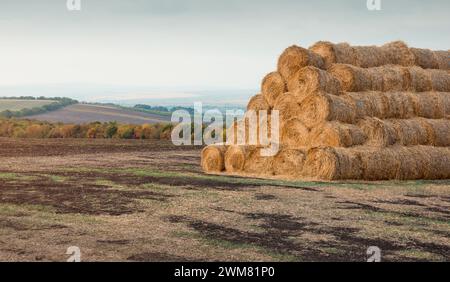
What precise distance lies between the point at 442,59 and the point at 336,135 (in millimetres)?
7530

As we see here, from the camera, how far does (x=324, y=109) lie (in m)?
20.4

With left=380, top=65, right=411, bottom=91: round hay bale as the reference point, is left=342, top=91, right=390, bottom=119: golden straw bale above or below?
below

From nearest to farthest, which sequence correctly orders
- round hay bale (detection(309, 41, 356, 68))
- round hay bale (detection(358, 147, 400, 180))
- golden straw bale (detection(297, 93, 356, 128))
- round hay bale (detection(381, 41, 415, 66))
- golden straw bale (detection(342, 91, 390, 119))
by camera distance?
round hay bale (detection(358, 147, 400, 180))
golden straw bale (detection(297, 93, 356, 128))
golden straw bale (detection(342, 91, 390, 119))
round hay bale (detection(309, 41, 356, 68))
round hay bale (detection(381, 41, 415, 66))

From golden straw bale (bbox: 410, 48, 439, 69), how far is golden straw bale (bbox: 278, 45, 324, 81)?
4.29 m

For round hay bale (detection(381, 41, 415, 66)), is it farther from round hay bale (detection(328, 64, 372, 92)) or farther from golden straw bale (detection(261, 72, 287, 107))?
golden straw bale (detection(261, 72, 287, 107))

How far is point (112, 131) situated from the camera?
45.8 metres

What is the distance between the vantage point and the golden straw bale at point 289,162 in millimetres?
20156

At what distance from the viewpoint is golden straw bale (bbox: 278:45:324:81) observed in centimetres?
2161

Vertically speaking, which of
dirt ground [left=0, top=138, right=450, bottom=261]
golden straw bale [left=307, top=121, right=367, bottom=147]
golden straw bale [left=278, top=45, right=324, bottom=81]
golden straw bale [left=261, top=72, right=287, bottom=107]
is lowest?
dirt ground [left=0, top=138, right=450, bottom=261]

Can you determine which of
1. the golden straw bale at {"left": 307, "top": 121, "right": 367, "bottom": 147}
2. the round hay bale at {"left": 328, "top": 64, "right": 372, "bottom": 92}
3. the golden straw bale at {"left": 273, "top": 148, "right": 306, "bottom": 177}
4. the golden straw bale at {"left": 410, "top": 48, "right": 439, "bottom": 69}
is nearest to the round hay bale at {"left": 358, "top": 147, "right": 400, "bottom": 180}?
the golden straw bale at {"left": 307, "top": 121, "right": 367, "bottom": 147}

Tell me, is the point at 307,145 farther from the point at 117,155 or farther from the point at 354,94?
the point at 117,155

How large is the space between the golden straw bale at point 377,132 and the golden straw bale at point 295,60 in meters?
2.53

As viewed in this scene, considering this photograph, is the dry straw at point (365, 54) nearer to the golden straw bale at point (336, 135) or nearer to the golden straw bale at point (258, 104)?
the golden straw bale at point (258, 104)
